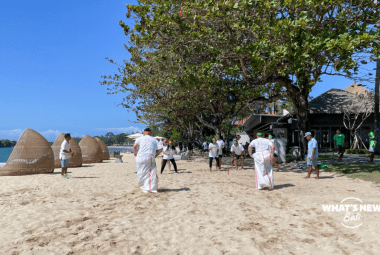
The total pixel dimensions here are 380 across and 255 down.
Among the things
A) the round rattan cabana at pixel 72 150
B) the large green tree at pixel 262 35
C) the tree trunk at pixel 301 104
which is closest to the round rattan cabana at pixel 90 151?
the round rattan cabana at pixel 72 150

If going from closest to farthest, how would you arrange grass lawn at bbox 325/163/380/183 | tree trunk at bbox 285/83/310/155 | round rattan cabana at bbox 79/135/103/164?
grass lawn at bbox 325/163/380/183, tree trunk at bbox 285/83/310/155, round rattan cabana at bbox 79/135/103/164

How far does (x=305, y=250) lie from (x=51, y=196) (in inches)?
246

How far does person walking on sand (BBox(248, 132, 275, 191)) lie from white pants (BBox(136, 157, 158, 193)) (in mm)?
2695

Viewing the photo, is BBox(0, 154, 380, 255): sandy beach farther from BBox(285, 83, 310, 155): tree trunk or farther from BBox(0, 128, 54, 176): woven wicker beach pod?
BBox(285, 83, 310, 155): tree trunk

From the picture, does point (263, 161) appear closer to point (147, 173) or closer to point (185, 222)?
point (147, 173)

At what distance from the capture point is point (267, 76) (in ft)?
39.9

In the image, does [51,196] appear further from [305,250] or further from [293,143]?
[293,143]

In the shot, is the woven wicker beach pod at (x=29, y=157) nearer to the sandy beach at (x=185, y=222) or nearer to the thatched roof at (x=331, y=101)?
the sandy beach at (x=185, y=222)

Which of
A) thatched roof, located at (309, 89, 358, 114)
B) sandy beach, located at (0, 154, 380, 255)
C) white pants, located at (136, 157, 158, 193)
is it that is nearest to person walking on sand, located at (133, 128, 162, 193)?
white pants, located at (136, 157, 158, 193)

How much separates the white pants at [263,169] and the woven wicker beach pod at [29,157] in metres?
9.65

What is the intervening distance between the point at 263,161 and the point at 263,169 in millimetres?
284

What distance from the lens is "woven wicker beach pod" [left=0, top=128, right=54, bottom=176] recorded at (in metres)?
11.8

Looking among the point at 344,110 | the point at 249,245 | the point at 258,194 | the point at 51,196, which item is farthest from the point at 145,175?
the point at 344,110

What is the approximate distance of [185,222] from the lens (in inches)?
187
